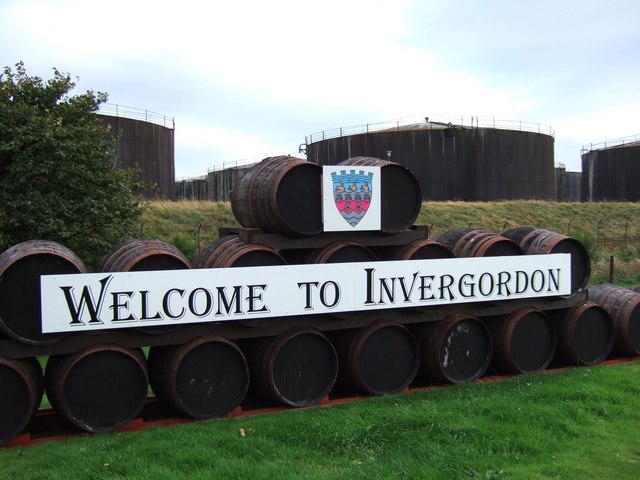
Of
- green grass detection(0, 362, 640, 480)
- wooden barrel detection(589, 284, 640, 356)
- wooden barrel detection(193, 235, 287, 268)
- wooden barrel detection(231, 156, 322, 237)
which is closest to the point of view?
green grass detection(0, 362, 640, 480)

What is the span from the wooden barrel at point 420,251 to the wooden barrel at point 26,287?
142 inches

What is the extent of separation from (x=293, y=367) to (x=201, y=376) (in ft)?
3.27

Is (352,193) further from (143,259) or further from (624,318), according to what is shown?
(624,318)

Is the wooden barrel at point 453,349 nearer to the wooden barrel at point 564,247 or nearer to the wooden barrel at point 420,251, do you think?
the wooden barrel at point 420,251

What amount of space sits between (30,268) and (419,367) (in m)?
4.48

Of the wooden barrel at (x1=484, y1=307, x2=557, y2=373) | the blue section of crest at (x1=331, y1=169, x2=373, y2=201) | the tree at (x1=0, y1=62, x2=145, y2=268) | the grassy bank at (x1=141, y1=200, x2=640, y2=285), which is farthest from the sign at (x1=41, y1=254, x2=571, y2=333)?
the grassy bank at (x1=141, y1=200, x2=640, y2=285)

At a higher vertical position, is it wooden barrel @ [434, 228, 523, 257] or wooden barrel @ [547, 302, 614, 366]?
wooden barrel @ [434, 228, 523, 257]

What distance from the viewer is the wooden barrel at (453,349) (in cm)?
754

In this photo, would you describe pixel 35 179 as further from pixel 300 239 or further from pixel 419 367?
pixel 419 367

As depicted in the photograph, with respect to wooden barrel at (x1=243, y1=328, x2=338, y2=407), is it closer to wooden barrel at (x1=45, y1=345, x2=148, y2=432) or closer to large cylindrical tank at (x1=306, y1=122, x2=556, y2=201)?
wooden barrel at (x1=45, y1=345, x2=148, y2=432)

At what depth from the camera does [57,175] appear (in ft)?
36.8

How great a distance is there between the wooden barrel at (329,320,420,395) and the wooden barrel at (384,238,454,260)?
80cm

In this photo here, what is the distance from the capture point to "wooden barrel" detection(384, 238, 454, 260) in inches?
292

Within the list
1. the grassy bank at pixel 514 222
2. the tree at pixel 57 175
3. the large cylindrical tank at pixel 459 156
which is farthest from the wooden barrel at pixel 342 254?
the large cylindrical tank at pixel 459 156
